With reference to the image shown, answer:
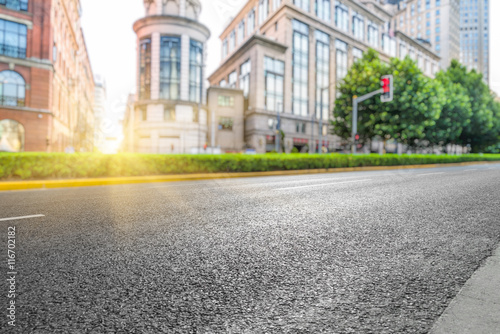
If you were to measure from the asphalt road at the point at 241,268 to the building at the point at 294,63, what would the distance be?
37937mm

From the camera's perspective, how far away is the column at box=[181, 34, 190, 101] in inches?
1697

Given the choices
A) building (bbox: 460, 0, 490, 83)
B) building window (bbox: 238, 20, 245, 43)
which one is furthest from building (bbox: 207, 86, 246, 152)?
building (bbox: 460, 0, 490, 83)

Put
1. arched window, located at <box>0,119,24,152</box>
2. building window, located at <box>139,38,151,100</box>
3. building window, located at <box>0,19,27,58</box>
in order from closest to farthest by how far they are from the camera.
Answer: arched window, located at <box>0,119,24,152</box>, building window, located at <box>0,19,27,58</box>, building window, located at <box>139,38,151,100</box>

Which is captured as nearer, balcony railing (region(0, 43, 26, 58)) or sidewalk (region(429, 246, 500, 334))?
sidewalk (region(429, 246, 500, 334))

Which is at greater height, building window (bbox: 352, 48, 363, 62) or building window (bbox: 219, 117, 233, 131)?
building window (bbox: 352, 48, 363, 62)

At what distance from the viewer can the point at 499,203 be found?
18.5ft

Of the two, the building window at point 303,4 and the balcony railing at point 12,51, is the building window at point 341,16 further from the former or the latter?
the balcony railing at point 12,51

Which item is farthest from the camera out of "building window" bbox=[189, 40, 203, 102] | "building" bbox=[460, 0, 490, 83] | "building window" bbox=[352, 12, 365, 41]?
"building" bbox=[460, 0, 490, 83]

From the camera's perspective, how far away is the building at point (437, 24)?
9294 centimetres

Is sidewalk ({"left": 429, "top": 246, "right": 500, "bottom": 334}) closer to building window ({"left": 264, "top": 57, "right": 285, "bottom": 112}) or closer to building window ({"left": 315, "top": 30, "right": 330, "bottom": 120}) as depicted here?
building window ({"left": 264, "top": 57, "right": 285, "bottom": 112})

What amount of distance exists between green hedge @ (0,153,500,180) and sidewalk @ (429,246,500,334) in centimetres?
1080

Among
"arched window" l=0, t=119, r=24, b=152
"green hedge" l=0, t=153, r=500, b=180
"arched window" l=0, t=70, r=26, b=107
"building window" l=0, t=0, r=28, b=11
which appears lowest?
"green hedge" l=0, t=153, r=500, b=180

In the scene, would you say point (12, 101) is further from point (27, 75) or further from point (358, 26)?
point (358, 26)

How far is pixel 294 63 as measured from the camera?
48.7 m
